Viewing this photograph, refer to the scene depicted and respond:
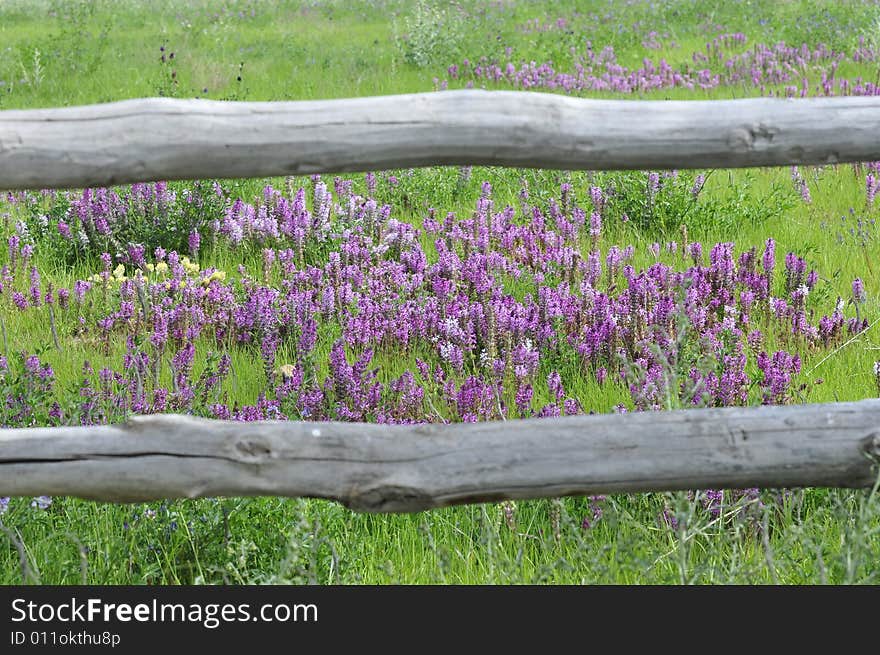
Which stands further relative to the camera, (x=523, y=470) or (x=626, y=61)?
(x=626, y=61)

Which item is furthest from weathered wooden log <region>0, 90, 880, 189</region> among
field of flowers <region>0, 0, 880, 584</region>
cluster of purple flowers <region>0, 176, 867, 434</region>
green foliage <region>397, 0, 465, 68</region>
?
green foliage <region>397, 0, 465, 68</region>

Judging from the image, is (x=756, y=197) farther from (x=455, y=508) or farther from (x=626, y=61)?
(x=626, y=61)

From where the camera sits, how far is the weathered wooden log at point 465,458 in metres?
2.52

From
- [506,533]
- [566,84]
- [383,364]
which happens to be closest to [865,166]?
[566,84]

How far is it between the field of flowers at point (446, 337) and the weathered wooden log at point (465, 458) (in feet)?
0.63

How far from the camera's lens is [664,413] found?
259cm

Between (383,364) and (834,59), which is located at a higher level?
(834,59)

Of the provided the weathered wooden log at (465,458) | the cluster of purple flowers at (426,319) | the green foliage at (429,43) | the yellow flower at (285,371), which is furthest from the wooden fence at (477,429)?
the green foliage at (429,43)

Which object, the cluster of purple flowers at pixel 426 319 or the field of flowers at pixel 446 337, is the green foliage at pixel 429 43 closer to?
the field of flowers at pixel 446 337

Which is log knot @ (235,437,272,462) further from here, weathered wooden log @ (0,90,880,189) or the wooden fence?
weathered wooden log @ (0,90,880,189)

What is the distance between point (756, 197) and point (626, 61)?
5.79 meters

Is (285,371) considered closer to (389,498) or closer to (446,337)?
(446,337)

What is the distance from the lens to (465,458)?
8.29ft

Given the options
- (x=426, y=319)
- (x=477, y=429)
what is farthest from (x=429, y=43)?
(x=477, y=429)
